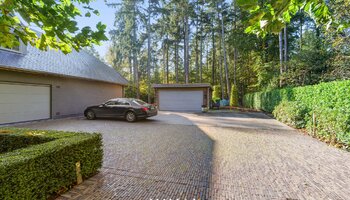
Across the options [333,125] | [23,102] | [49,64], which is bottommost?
[333,125]

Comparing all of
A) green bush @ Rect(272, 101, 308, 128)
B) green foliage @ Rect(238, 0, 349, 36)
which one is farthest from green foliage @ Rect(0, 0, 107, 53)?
green bush @ Rect(272, 101, 308, 128)

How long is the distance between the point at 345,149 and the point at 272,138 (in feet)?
6.56

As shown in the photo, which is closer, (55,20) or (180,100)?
(55,20)

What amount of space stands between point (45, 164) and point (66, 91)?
1035 cm

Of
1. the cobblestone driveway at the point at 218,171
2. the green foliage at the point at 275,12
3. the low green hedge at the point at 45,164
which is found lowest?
the cobblestone driveway at the point at 218,171

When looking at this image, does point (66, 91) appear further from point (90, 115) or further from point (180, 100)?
point (180, 100)

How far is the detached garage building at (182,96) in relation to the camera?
1862cm

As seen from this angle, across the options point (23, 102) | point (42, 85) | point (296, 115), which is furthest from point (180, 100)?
point (23, 102)

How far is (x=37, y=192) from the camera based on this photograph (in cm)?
257

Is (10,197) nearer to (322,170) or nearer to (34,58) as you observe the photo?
(322,170)

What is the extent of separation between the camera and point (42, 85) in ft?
33.9

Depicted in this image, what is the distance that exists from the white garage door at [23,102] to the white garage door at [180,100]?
10523mm

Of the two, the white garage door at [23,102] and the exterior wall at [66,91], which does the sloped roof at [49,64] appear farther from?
the white garage door at [23,102]

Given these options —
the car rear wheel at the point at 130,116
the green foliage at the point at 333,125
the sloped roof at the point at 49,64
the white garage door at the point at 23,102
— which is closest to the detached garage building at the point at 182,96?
the sloped roof at the point at 49,64
